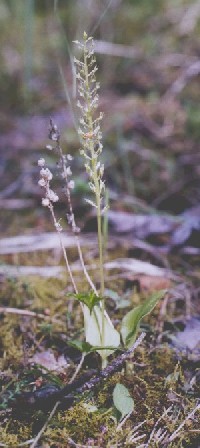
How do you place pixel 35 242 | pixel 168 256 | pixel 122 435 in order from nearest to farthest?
pixel 122 435 < pixel 168 256 < pixel 35 242

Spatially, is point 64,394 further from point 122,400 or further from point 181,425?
point 181,425

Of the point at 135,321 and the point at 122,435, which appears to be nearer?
the point at 122,435

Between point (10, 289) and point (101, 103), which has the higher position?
point (101, 103)

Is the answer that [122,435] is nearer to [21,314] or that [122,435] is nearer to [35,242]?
[21,314]

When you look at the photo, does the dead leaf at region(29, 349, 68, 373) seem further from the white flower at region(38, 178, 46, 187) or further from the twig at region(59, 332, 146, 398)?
the white flower at region(38, 178, 46, 187)

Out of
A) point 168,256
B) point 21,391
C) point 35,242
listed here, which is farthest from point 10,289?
point 168,256

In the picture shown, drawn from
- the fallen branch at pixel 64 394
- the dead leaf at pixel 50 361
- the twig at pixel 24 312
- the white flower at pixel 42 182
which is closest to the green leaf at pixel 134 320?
the fallen branch at pixel 64 394

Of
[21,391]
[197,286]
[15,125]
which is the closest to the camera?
[21,391]

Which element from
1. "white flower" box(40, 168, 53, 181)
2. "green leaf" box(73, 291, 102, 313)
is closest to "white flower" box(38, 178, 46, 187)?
"white flower" box(40, 168, 53, 181)

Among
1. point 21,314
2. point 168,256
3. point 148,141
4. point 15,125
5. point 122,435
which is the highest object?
point 15,125
